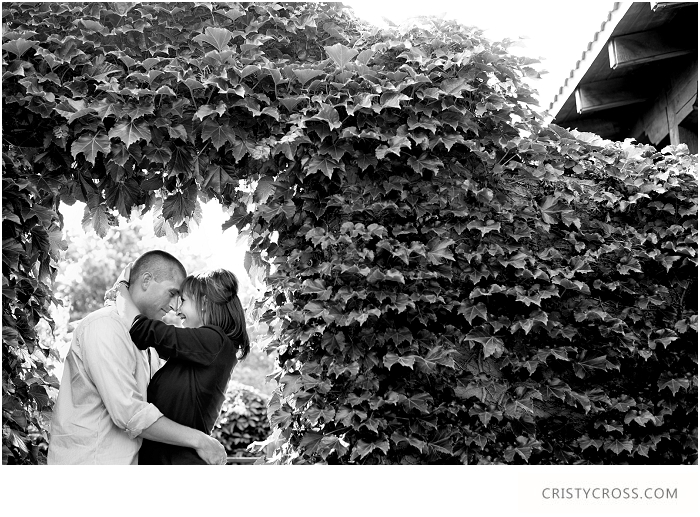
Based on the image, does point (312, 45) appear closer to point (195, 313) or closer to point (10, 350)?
point (195, 313)

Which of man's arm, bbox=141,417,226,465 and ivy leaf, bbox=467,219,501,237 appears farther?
ivy leaf, bbox=467,219,501,237

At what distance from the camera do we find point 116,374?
2609 mm

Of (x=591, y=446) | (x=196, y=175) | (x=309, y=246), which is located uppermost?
(x=196, y=175)

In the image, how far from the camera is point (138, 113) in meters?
2.89

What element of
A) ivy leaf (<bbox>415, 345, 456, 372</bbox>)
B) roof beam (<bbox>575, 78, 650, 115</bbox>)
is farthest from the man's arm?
roof beam (<bbox>575, 78, 650, 115</bbox>)

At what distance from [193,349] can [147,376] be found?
354 millimetres

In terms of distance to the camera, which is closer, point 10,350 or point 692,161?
point 10,350

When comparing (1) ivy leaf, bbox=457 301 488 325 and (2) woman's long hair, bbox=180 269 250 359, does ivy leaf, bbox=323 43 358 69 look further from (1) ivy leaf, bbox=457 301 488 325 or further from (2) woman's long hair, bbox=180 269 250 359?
(1) ivy leaf, bbox=457 301 488 325

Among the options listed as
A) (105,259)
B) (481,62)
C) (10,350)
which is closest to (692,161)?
(481,62)

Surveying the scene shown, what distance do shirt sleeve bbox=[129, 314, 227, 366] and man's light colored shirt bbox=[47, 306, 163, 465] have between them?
78 mm

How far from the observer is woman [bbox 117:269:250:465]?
2.69 metres

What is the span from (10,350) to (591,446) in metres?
2.59

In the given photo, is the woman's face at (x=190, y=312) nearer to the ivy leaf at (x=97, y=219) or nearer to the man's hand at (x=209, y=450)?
the man's hand at (x=209, y=450)

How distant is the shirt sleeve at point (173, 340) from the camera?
2.67 m
